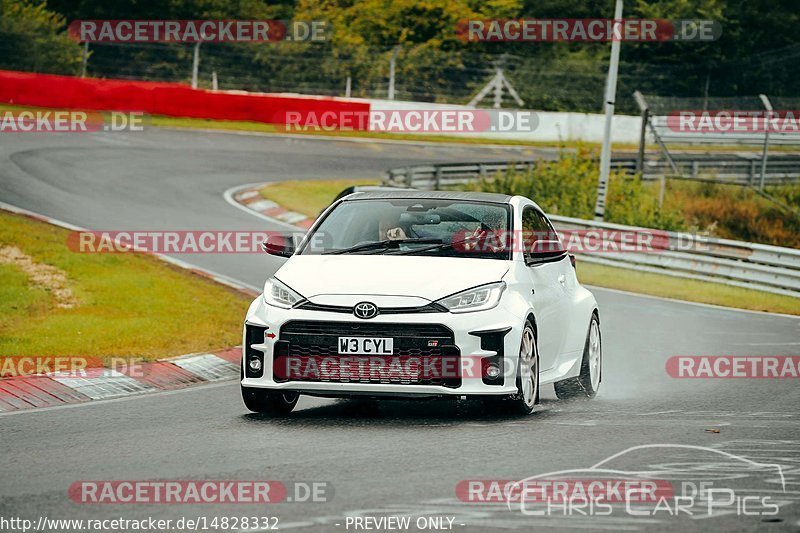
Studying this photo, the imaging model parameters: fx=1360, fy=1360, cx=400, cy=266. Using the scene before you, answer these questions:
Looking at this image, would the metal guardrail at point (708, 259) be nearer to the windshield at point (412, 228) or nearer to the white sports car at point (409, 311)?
the white sports car at point (409, 311)

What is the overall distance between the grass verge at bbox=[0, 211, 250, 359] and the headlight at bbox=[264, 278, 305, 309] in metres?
3.53

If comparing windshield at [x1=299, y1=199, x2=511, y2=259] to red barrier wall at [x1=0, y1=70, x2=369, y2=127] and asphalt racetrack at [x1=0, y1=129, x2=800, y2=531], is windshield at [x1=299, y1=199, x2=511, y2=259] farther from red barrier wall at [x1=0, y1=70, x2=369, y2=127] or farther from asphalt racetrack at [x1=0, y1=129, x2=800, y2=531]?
red barrier wall at [x1=0, y1=70, x2=369, y2=127]

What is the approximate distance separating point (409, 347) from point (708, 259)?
16224 mm

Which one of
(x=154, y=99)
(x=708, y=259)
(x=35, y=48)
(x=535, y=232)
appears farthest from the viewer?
(x=35, y=48)

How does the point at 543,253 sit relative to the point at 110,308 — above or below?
above

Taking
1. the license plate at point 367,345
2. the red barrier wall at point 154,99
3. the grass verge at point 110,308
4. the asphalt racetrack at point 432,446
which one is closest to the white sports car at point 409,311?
the license plate at point 367,345

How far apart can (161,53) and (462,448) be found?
1487 inches

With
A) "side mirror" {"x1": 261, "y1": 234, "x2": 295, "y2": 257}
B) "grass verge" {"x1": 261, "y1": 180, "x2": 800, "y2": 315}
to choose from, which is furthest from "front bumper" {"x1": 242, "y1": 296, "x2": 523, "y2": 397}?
"grass verge" {"x1": 261, "y1": 180, "x2": 800, "y2": 315}

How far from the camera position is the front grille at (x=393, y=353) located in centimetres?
897

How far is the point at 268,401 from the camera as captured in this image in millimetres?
9633

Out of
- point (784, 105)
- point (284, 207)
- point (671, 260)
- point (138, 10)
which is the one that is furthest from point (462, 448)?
point (138, 10)

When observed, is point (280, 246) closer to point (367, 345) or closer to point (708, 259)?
point (367, 345)

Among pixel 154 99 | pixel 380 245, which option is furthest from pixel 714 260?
pixel 154 99

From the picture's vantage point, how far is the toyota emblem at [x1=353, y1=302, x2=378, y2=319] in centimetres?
898
